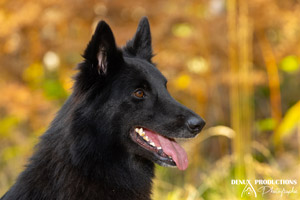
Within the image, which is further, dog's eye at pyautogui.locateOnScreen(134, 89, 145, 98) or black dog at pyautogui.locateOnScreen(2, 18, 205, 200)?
dog's eye at pyautogui.locateOnScreen(134, 89, 145, 98)

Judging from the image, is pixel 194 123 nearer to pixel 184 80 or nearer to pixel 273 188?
pixel 273 188

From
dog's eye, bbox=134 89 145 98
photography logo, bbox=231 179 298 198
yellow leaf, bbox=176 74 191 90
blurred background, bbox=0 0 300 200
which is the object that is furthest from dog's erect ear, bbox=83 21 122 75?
yellow leaf, bbox=176 74 191 90

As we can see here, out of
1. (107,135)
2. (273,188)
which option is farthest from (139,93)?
(273,188)

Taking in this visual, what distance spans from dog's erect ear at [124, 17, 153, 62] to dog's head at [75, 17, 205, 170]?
0.44 metres

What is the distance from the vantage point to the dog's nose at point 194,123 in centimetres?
283

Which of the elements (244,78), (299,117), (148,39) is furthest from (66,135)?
(299,117)

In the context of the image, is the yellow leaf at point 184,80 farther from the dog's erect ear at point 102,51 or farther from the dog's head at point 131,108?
the dog's erect ear at point 102,51

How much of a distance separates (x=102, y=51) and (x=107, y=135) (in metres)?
0.59

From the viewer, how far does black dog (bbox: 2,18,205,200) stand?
2.67 m

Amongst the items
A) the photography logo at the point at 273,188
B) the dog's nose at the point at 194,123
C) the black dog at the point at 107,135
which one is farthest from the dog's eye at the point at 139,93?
the photography logo at the point at 273,188

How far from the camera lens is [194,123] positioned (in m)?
2.83

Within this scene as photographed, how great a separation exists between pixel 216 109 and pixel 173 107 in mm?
5530

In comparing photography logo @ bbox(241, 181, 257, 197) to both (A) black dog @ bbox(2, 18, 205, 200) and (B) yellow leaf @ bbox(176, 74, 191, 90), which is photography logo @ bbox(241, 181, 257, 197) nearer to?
(A) black dog @ bbox(2, 18, 205, 200)

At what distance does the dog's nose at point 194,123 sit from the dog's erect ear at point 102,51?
679 mm
